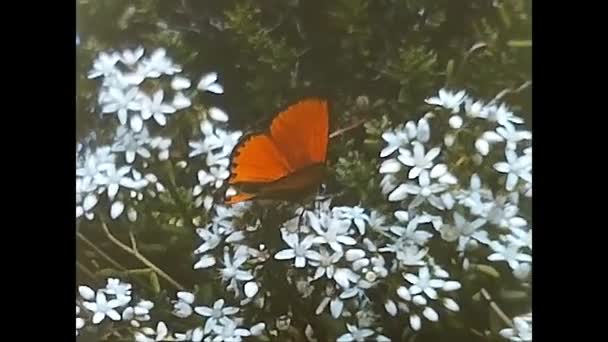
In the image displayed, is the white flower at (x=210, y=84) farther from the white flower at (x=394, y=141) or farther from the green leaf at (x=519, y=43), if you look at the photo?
the green leaf at (x=519, y=43)

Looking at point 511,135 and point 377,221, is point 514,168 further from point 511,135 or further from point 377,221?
point 377,221

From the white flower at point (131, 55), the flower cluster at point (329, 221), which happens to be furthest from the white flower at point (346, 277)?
the white flower at point (131, 55)

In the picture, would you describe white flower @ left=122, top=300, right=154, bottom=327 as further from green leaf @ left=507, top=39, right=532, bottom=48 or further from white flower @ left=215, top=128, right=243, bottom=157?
green leaf @ left=507, top=39, right=532, bottom=48

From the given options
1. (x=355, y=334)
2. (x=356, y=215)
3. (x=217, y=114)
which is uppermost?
(x=217, y=114)

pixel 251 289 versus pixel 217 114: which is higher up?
pixel 217 114

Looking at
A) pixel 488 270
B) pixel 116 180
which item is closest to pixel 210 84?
pixel 116 180
